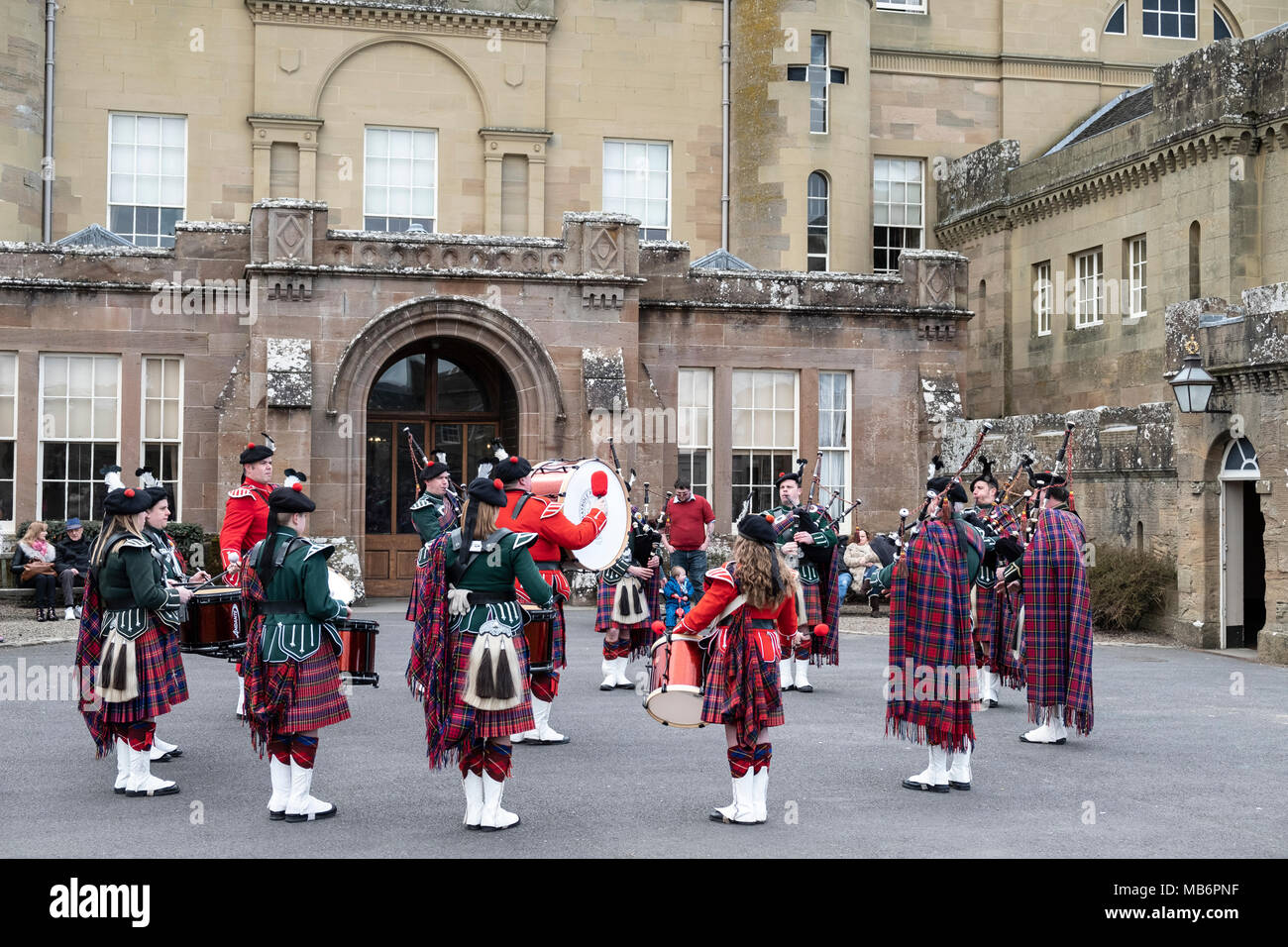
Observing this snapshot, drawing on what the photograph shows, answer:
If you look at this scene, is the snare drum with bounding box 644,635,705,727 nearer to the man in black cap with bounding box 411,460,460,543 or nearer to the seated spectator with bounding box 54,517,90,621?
the man in black cap with bounding box 411,460,460,543

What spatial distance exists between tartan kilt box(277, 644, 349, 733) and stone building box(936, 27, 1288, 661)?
37.0 ft

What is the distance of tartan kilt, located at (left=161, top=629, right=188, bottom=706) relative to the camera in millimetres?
8594

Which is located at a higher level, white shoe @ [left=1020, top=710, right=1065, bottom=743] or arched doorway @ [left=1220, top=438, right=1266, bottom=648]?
arched doorway @ [left=1220, top=438, right=1266, bottom=648]

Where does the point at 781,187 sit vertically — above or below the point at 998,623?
above

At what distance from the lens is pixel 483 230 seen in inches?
1027

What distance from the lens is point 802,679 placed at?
13148 millimetres

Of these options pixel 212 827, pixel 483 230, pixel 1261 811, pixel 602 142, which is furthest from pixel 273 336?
pixel 1261 811

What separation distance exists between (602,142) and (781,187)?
11.4 ft

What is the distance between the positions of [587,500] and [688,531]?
11.4 ft

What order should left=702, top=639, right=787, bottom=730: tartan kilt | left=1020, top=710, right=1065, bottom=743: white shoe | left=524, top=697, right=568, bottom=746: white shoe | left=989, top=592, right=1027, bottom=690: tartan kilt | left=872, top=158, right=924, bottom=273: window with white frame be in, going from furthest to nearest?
left=872, top=158, right=924, bottom=273: window with white frame
left=989, top=592, right=1027, bottom=690: tartan kilt
left=1020, top=710, right=1065, bottom=743: white shoe
left=524, top=697, right=568, bottom=746: white shoe
left=702, top=639, right=787, bottom=730: tartan kilt

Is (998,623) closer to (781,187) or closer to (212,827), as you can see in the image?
(212,827)

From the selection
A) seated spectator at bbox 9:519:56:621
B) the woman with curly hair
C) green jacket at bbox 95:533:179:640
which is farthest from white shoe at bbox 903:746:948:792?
seated spectator at bbox 9:519:56:621

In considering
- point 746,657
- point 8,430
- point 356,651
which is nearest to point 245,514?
point 356,651
